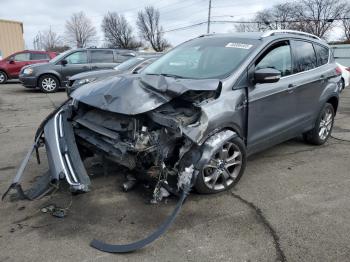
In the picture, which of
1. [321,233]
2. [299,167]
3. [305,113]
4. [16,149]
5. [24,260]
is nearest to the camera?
[24,260]

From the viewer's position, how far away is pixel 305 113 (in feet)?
16.5

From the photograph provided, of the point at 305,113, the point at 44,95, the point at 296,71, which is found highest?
the point at 296,71

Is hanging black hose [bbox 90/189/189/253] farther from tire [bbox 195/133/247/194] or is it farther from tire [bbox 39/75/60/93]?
tire [bbox 39/75/60/93]

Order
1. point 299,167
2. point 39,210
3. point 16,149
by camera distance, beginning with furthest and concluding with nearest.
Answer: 1. point 16,149
2. point 299,167
3. point 39,210

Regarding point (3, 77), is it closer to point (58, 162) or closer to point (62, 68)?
point (62, 68)

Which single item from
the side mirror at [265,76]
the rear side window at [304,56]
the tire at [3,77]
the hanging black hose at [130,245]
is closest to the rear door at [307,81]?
the rear side window at [304,56]

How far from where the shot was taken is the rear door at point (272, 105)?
4.11 m

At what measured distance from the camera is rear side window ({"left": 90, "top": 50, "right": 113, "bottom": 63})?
13485 millimetres

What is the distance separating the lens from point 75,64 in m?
13.3

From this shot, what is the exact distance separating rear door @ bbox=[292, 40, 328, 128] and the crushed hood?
5.66ft

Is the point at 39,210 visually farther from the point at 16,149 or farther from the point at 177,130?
the point at 16,149

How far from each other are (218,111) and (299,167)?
1825mm

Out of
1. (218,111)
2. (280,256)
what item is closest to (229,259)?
(280,256)

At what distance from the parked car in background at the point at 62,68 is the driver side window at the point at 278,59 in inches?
372
